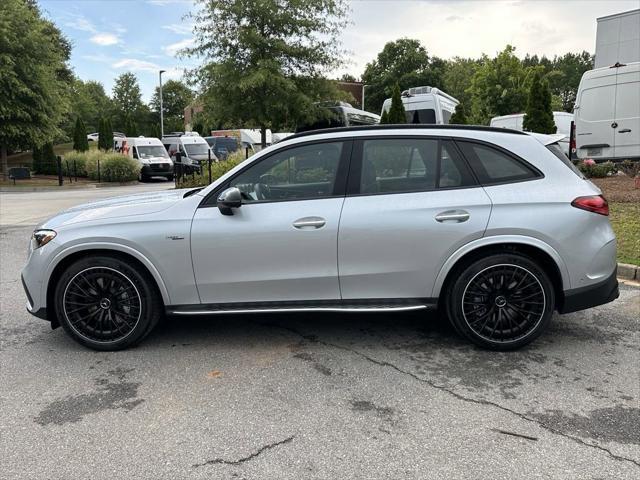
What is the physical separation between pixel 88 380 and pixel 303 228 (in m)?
1.84

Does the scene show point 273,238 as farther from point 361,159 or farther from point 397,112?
point 397,112

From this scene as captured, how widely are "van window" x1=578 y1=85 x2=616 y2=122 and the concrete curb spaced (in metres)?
8.52

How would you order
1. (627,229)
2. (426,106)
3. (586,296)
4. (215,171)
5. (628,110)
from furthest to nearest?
1. (426,106)
2. (215,171)
3. (628,110)
4. (627,229)
5. (586,296)

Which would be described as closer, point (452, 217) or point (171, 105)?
point (452, 217)

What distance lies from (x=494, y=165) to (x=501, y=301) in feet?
3.41

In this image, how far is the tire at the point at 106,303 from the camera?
13.6ft

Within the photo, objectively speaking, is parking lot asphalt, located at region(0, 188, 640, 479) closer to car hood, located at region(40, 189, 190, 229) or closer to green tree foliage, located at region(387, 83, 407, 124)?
car hood, located at region(40, 189, 190, 229)

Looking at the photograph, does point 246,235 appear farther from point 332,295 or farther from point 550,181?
point 550,181

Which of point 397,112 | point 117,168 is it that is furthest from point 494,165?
point 117,168

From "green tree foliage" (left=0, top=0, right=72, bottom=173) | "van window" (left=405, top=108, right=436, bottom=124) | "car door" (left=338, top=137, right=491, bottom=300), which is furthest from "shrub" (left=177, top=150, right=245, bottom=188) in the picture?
"car door" (left=338, top=137, right=491, bottom=300)

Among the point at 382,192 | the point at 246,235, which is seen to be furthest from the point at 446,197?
the point at 246,235

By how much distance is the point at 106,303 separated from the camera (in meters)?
4.19

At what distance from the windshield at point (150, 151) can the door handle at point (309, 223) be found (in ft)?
83.7

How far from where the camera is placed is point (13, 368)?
13.1 feet
